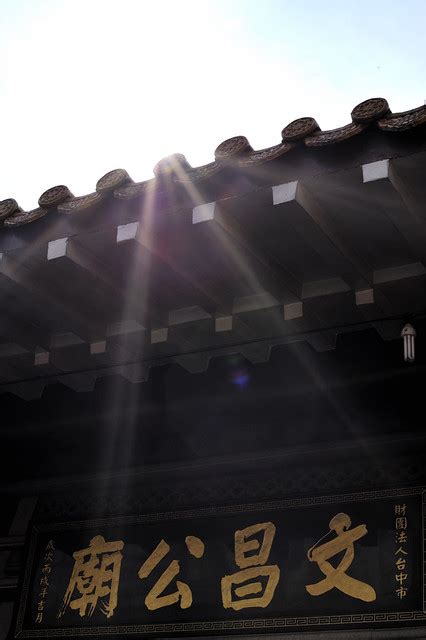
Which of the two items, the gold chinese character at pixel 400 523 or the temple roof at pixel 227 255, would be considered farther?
the gold chinese character at pixel 400 523

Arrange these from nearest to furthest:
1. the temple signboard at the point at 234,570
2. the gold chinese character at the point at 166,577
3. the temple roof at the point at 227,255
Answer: the temple roof at the point at 227,255 → the temple signboard at the point at 234,570 → the gold chinese character at the point at 166,577

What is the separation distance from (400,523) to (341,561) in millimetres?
438

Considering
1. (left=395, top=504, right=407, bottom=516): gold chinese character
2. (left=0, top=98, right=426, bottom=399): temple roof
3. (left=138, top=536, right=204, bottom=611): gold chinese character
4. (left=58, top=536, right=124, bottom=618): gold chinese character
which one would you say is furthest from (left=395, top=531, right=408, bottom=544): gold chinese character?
(left=58, top=536, right=124, bottom=618): gold chinese character

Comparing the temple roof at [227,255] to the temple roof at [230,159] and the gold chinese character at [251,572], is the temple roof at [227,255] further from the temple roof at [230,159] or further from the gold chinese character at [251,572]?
the gold chinese character at [251,572]

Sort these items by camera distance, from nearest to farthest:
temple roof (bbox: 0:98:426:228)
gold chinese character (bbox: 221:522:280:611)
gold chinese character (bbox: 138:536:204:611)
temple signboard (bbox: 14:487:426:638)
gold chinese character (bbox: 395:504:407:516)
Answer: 1. temple roof (bbox: 0:98:426:228)
2. temple signboard (bbox: 14:487:426:638)
3. gold chinese character (bbox: 395:504:407:516)
4. gold chinese character (bbox: 221:522:280:611)
5. gold chinese character (bbox: 138:536:204:611)

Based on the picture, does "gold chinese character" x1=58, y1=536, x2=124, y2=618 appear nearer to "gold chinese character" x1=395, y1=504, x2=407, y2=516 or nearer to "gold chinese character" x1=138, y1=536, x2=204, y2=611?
"gold chinese character" x1=138, y1=536, x2=204, y2=611

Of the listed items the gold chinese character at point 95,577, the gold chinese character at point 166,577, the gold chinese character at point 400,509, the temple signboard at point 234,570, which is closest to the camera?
the temple signboard at point 234,570

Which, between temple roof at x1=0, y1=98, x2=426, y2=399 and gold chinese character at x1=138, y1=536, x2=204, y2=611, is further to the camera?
gold chinese character at x1=138, y1=536, x2=204, y2=611

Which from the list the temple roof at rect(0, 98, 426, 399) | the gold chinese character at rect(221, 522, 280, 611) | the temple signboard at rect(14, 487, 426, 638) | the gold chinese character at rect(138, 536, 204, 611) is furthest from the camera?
the gold chinese character at rect(138, 536, 204, 611)

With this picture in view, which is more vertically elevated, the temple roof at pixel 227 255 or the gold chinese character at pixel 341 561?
the temple roof at pixel 227 255

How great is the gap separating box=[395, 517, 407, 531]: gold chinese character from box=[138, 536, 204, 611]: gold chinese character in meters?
1.36

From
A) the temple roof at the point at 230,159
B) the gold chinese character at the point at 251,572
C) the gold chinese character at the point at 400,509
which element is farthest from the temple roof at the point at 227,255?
the gold chinese character at the point at 251,572

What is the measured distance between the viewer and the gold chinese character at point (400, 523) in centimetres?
594

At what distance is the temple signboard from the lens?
5879 millimetres
